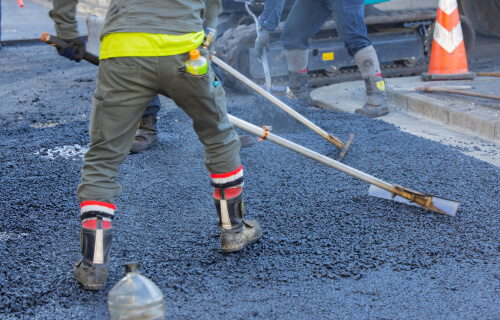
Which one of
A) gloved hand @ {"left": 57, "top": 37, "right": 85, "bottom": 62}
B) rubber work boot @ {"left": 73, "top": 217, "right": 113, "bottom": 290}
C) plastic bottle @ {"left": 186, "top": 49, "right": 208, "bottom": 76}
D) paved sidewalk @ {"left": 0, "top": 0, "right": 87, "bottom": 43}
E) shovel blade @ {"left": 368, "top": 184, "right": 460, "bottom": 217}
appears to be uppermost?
plastic bottle @ {"left": 186, "top": 49, "right": 208, "bottom": 76}

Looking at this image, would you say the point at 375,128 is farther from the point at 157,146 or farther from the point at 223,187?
the point at 223,187

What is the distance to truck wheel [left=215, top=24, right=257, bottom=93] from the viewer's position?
6270 mm

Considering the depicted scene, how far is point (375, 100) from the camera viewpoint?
4.99 metres

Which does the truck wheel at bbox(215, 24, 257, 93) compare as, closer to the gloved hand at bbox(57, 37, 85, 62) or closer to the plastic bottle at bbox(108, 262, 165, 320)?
the gloved hand at bbox(57, 37, 85, 62)

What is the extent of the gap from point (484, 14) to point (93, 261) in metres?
9.34

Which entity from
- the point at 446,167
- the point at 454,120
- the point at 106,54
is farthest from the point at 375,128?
the point at 106,54

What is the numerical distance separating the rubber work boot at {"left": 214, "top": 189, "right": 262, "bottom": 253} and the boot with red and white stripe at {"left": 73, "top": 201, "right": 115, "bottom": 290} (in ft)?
1.78

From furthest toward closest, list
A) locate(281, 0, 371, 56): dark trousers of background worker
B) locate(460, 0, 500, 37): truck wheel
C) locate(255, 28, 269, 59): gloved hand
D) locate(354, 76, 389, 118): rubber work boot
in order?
locate(460, 0, 500, 37): truck wheel, locate(255, 28, 269, 59): gloved hand, locate(354, 76, 389, 118): rubber work boot, locate(281, 0, 371, 56): dark trousers of background worker

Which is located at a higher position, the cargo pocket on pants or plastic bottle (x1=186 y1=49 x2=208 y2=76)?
plastic bottle (x1=186 y1=49 x2=208 y2=76)

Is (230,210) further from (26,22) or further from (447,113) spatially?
(26,22)

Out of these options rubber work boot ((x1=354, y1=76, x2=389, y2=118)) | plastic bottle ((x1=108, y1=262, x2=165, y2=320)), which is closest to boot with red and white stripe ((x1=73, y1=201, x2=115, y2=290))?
Result: plastic bottle ((x1=108, y1=262, x2=165, y2=320))

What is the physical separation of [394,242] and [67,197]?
1.92 meters

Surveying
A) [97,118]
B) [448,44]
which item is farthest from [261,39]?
[97,118]

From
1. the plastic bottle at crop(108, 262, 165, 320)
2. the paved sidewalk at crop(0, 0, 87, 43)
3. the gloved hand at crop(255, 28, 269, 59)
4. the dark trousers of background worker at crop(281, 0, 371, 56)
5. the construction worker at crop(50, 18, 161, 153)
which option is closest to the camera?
the plastic bottle at crop(108, 262, 165, 320)
